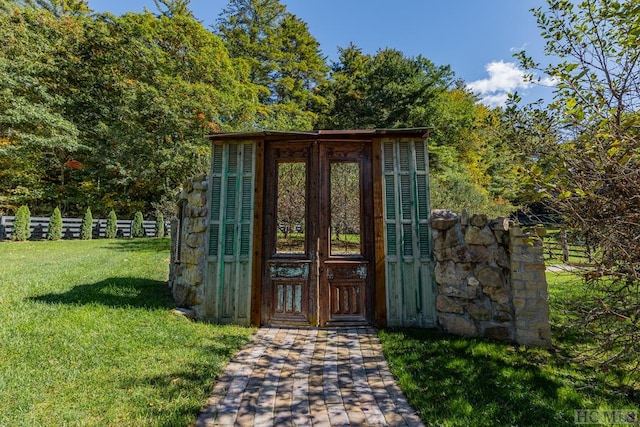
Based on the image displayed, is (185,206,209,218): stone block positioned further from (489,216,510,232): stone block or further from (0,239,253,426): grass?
(489,216,510,232): stone block

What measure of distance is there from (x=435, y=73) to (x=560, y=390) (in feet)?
56.2

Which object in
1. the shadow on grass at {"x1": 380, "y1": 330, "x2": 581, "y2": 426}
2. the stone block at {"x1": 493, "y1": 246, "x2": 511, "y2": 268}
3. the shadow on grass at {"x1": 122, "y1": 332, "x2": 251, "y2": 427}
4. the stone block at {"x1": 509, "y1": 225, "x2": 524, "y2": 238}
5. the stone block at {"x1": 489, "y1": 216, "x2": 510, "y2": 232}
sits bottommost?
the shadow on grass at {"x1": 380, "y1": 330, "x2": 581, "y2": 426}

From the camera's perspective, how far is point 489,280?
376cm

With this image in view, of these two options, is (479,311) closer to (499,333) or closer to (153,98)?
(499,333)

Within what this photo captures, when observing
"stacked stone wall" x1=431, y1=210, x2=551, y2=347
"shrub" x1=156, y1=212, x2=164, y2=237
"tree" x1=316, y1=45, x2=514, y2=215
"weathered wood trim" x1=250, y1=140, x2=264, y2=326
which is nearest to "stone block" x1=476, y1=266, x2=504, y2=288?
"stacked stone wall" x1=431, y1=210, x2=551, y2=347

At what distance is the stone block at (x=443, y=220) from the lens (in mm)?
4129

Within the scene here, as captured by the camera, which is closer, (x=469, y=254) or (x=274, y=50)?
(x=469, y=254)

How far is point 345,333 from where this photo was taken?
161 inches

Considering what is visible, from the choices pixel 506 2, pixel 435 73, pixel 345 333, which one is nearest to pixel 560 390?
pixel 345 333

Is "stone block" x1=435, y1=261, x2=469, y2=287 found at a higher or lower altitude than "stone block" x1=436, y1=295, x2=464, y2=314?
higher

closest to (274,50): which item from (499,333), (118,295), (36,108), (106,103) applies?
(106,103)

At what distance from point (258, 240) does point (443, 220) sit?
2.66 meters

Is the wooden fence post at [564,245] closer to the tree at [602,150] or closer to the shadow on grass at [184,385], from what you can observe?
the tree at [602,150]

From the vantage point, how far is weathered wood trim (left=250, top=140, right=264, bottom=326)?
434 centimetres
